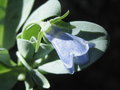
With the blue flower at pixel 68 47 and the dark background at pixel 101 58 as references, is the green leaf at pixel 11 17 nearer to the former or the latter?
the blue flower at pixel 68 47

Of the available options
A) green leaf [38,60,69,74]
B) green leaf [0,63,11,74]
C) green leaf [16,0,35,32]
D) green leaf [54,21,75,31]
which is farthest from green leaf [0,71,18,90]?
green leaf [54,21,75,31]

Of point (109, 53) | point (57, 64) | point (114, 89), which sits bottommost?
point (114, 89)

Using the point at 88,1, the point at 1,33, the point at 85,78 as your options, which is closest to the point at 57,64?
the point at 1,33

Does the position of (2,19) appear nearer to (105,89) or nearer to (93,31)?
(93,31)

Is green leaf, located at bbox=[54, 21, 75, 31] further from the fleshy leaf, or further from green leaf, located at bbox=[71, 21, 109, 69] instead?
green leaf, located at bbox=[71, 21, 109, 69]

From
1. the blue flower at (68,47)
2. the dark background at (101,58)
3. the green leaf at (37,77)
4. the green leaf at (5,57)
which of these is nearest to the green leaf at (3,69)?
the green leaf at (5,57)

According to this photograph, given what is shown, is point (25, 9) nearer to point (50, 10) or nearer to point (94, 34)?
point (50, 10)
